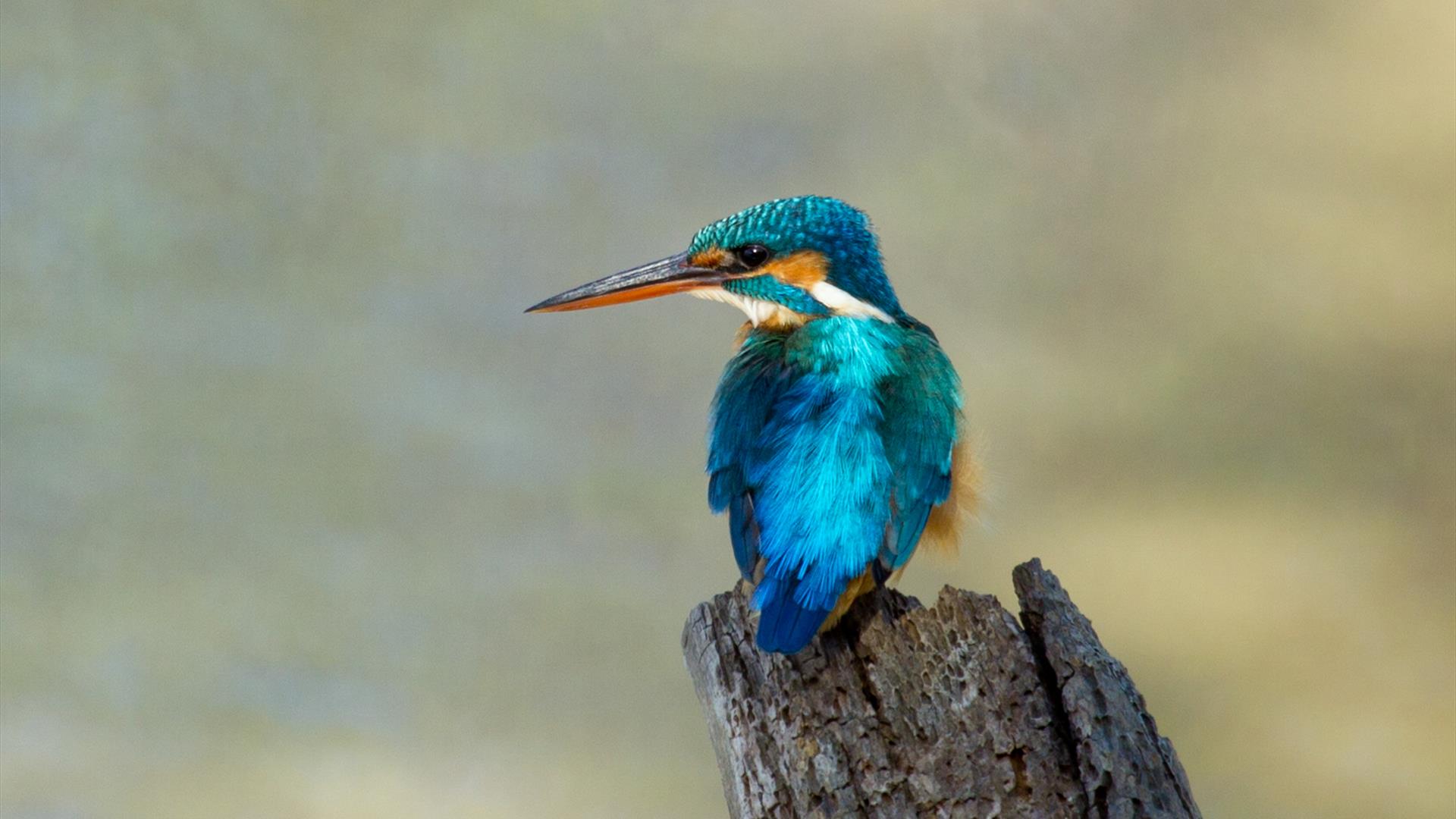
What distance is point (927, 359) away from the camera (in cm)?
289

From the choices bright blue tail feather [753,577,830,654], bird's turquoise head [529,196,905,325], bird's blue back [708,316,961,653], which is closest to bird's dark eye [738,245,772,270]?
bird's turquoise head [529,196,905,325]

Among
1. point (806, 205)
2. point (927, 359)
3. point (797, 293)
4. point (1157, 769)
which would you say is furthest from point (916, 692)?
point (806, 205)

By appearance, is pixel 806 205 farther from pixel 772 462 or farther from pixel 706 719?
pixel 706 719

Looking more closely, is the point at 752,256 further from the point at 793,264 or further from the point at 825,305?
the point at 825,305

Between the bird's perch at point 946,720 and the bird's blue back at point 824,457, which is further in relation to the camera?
the bird's blue back at point 824,457

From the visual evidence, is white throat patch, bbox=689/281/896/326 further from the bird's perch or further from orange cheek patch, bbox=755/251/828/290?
the bird's perch

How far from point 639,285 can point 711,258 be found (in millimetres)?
242

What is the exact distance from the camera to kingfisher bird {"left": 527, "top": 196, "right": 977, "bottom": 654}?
2.45 meters

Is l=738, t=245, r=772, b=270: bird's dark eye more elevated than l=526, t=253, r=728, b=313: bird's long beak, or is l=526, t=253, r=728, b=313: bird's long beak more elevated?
l=526, t=253, r=728, b=313: bird's long beak

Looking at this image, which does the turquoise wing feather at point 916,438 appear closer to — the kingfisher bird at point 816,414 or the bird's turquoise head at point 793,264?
the kingfisher bird at point 816,414

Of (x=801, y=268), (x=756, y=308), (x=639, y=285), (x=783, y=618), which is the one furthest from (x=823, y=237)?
(x=783, y=618)

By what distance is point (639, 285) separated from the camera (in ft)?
10.7

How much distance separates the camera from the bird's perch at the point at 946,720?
2102 mm

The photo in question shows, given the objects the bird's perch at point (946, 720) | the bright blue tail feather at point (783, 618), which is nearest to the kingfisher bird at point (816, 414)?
the bright blue tail feather at point (783, 618)
